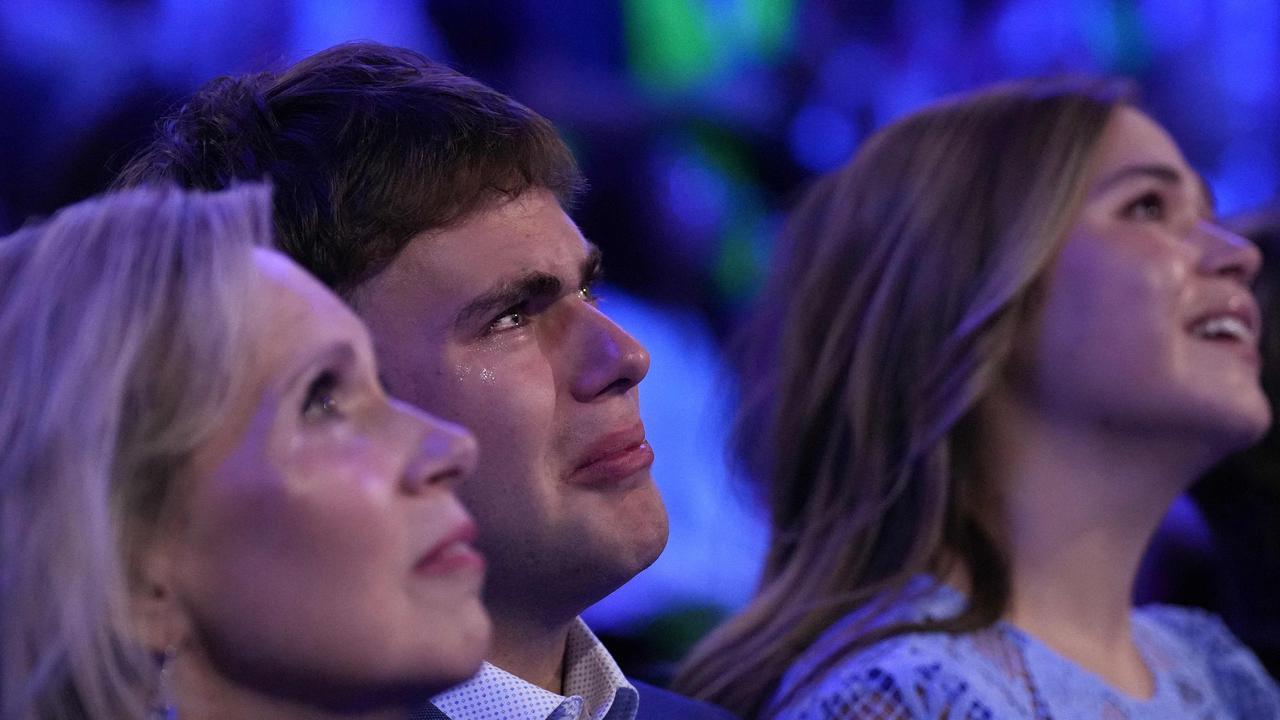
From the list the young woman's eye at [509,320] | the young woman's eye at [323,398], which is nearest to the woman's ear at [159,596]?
the young woman's eye at [323,398]

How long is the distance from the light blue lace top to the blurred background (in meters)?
0.35

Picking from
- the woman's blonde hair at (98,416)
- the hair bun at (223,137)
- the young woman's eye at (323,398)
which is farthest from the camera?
the hair bun at (223,137)

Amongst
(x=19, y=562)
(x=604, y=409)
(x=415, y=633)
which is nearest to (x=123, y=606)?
(x=19, y=562)

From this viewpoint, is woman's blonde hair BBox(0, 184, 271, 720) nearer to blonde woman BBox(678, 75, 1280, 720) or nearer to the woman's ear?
the woman's ear

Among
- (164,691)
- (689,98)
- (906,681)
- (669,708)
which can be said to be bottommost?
(669,708)

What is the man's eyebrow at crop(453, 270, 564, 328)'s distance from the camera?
58.1 inches

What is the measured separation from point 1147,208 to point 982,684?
802mm

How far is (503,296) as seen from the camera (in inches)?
58.4

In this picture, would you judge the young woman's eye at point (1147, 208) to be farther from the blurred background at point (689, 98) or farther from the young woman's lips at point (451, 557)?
the young woman's lips at point (451, 557)

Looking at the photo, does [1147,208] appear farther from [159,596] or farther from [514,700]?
[159,596]

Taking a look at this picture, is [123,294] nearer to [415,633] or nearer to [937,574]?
[415,633]

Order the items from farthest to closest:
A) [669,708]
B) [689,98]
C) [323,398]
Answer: [689,98]
[669,708]
[323,398]

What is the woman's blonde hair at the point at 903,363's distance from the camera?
6.75ft

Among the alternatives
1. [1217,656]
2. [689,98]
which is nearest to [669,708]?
[1217,656]
